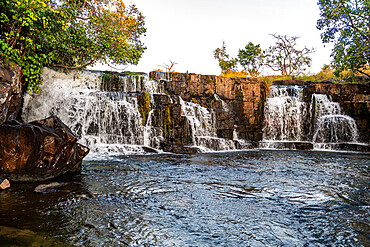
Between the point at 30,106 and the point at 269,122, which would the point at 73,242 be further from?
the point at 269,122

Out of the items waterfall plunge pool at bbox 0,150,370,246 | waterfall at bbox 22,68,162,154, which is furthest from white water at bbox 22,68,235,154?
waterfall plunge pool at bbox 0,150,370,246

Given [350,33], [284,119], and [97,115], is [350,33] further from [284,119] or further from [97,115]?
[97,115]

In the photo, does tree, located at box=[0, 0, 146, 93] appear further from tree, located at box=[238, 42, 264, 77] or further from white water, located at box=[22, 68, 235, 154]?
tree, located at box=[238, 42, 264, 77]

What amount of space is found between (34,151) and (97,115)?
7.65 m

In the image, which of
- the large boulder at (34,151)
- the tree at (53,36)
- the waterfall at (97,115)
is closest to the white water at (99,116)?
the waterfall at (97,115)

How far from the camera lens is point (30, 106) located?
13609 mm

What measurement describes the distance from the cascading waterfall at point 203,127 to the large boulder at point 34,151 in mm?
8670

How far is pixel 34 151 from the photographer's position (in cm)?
600

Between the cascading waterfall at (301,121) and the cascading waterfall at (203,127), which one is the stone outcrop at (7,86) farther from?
the cascading waterfall at (301,121)

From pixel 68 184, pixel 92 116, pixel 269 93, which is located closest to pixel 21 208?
pixel 68 184

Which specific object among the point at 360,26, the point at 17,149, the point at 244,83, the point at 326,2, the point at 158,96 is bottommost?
the point at 17,149

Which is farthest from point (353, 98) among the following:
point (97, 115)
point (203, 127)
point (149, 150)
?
point (97, 115)

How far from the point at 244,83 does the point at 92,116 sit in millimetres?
11327

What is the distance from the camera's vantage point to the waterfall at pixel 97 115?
13.1 m
